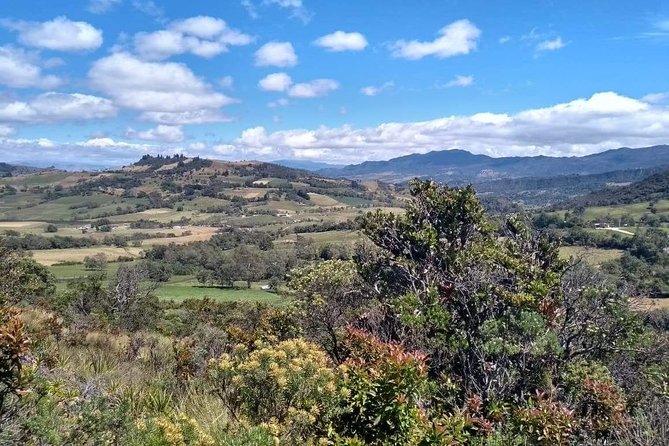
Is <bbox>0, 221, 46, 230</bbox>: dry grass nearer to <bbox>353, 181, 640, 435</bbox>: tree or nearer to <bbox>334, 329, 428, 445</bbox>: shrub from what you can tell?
<bbox>353, 181, 640, 435</bbox>: tree

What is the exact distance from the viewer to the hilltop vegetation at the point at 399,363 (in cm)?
543

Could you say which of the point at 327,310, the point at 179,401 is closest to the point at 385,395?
the point at 179,401

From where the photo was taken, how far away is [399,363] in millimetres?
5504

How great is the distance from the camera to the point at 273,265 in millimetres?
82062

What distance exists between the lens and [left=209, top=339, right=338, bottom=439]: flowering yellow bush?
5406 millimetres

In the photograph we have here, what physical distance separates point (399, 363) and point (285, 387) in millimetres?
1192

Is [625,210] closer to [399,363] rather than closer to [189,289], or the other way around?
[189,289]

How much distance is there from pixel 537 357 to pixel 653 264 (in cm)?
7177

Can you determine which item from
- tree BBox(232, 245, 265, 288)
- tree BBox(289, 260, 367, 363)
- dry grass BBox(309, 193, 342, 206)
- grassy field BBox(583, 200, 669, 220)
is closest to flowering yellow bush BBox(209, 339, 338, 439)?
tree BBox(289, 260, 367, 363)

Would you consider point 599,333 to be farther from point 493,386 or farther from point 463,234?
point 463,234

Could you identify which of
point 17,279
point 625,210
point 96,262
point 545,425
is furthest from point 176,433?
point 625,210

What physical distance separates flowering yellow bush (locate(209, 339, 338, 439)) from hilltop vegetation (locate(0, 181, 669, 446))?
18mm

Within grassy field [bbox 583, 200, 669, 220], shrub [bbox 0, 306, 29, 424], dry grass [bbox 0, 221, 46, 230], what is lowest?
dry grass [bbox 0, 221, 46, 230]

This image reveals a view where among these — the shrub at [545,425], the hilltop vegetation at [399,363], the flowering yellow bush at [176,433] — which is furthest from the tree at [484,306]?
the flowering yellow bush at [176,433]
